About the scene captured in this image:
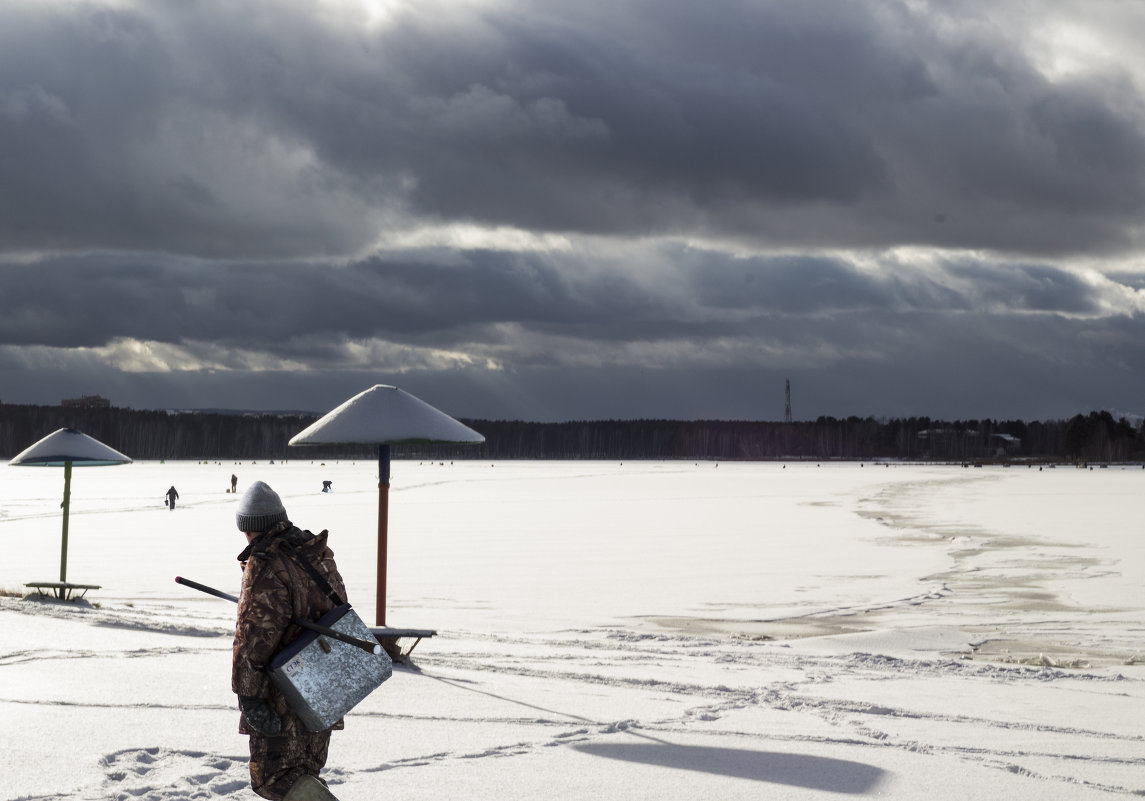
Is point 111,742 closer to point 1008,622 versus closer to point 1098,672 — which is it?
point 1098,672

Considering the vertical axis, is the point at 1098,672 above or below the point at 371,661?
below

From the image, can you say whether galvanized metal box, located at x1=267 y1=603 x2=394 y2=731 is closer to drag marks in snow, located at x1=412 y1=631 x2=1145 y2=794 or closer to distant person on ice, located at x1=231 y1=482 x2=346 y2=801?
distant person on ice, located at x1=231 y1=482 x2=346 y2=801

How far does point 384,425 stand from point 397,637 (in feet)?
7.64

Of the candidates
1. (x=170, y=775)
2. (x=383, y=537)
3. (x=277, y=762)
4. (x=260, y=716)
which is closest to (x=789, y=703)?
(x=383, y=537)

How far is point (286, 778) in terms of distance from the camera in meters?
5.83

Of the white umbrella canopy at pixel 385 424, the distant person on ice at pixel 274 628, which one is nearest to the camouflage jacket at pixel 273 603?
the distant person on ice at pixel 274 628

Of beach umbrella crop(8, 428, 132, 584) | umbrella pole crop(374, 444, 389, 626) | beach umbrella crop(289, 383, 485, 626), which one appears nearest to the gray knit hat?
beach umbrella crop(289, 383, 485, 626)

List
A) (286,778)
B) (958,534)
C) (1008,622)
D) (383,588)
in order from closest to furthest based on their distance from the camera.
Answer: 1. (286,778)
2. (383,588)
3. (1008,622)
4. (958,534)

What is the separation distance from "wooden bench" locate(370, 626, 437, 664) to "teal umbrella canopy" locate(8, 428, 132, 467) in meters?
7.46

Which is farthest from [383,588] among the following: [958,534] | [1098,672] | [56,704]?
[958,534]

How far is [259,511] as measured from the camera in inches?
228

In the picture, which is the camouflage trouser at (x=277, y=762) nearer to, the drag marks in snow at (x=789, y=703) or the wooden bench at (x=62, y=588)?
the drag marks in snow at (x=789, y=703)

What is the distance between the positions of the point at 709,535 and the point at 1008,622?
16265 mm

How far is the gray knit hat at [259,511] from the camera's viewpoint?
5.77 metres
